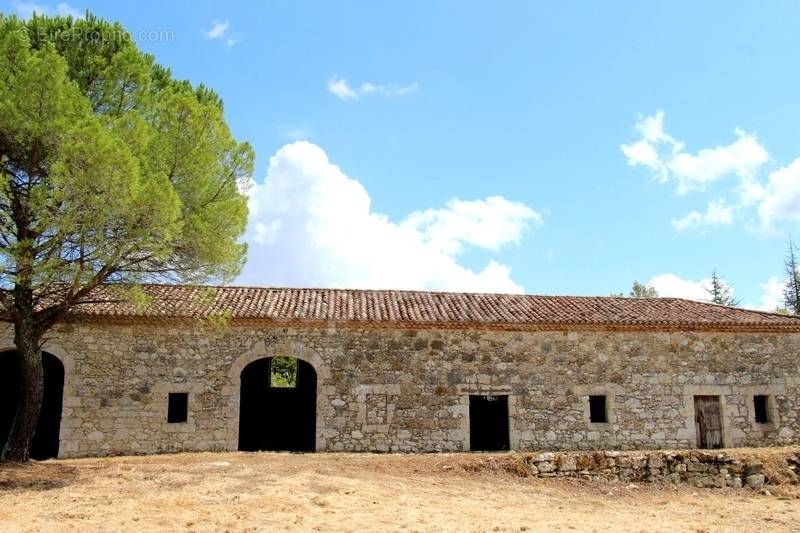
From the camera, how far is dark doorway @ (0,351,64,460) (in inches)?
645

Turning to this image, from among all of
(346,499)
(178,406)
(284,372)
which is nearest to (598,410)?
(346,499)

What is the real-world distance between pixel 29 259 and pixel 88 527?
4727 millimetres

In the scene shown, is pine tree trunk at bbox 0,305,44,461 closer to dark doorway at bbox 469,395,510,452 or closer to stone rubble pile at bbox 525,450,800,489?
stone rubble pile at bbox 525,450,800,489

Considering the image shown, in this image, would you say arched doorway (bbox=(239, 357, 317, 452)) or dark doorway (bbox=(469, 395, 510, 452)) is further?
arched doorway (bbox=(239, 357, 317, 452))

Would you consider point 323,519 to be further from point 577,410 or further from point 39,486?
point 577,410

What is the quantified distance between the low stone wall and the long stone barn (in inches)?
100.0

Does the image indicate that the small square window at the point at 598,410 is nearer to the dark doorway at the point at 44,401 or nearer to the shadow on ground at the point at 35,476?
the shadow on ground at the point at 35,476

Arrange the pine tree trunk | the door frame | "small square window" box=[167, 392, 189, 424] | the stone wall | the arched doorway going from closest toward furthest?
the pine tree trunk < the stone wall < "small square window" box=[167, 392, 189, 424] < the door frame < the arched doorway

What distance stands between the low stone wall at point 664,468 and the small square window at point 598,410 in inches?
103

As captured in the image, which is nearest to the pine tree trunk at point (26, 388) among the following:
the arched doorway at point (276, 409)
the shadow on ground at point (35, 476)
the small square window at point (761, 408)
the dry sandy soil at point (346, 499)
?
the shadow on ground at point (35, 476)

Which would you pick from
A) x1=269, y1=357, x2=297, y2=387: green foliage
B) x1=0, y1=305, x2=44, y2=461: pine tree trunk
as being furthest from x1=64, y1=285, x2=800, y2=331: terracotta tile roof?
x1=269, y1=357, x2=297, y2=387: green foliage

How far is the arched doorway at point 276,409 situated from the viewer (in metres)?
19.0

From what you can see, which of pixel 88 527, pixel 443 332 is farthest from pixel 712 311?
pixel 88 527

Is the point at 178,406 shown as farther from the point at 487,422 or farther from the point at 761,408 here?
the point at 761,408
